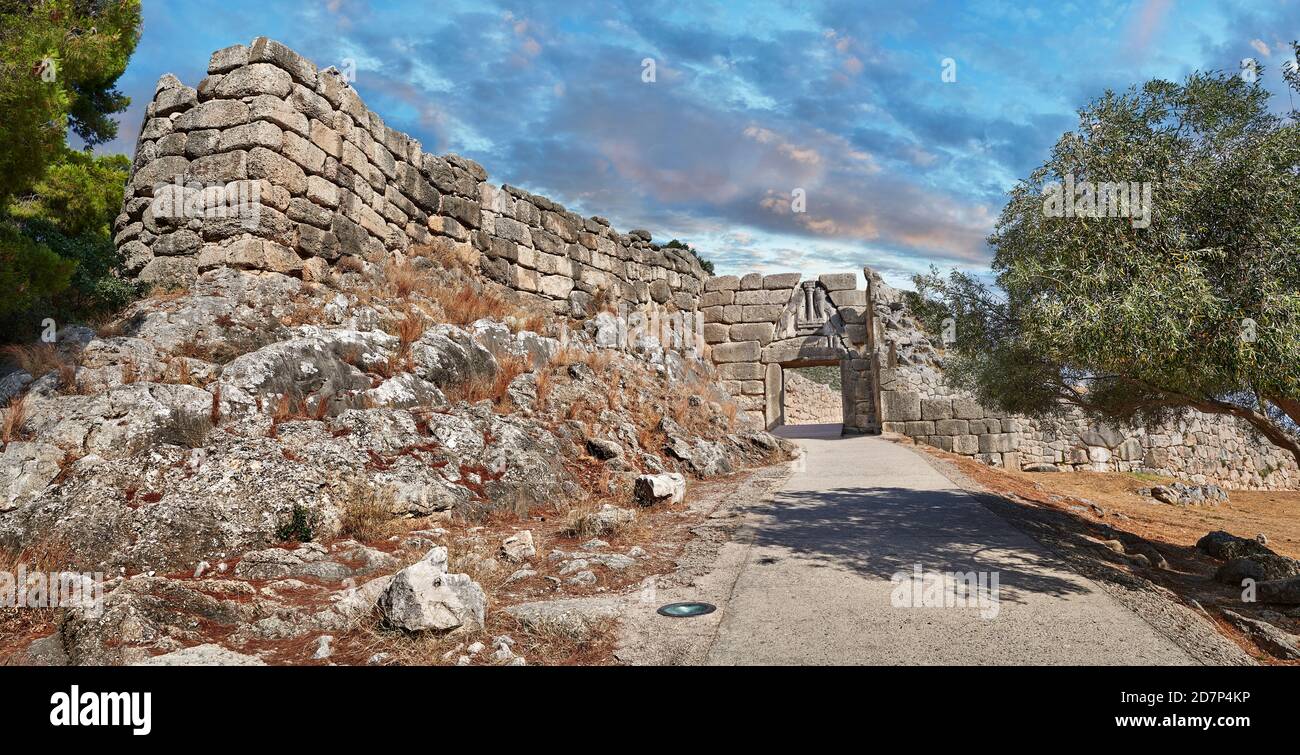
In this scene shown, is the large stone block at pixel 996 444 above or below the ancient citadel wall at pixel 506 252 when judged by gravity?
below

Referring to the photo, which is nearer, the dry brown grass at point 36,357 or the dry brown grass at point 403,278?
the dry brown grass at point 36,357

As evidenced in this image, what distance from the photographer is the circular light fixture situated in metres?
4.98

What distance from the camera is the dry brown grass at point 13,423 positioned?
19.0 ft

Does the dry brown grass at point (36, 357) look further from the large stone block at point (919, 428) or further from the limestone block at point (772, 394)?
the large stone block at point (919, 428)

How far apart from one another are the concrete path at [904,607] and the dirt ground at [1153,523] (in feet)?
2.23

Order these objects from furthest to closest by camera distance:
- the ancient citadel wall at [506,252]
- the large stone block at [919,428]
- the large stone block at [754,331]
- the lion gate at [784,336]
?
the large stone block at [754,331], the lion gate at [784,336], the large stone block at [919,428], the ancient citadel wall at [506,252]

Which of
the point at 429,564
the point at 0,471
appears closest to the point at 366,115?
the point at 0,471

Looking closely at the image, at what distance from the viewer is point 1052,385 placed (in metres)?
9.49

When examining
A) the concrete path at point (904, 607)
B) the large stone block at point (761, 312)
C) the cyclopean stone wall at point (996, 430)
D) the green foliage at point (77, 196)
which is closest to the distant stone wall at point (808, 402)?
the large stone block at point (761, 312)

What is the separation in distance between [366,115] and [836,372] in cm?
3802

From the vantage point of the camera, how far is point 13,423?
19.3 feet

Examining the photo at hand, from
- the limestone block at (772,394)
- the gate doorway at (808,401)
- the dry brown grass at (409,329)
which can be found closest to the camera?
the dry brown grass at (409,329)

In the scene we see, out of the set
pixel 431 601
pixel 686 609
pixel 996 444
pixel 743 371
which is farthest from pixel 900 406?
pixel 431 601

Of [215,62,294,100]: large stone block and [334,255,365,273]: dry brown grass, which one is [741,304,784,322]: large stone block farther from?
[215,62,294,100]: large stone block
